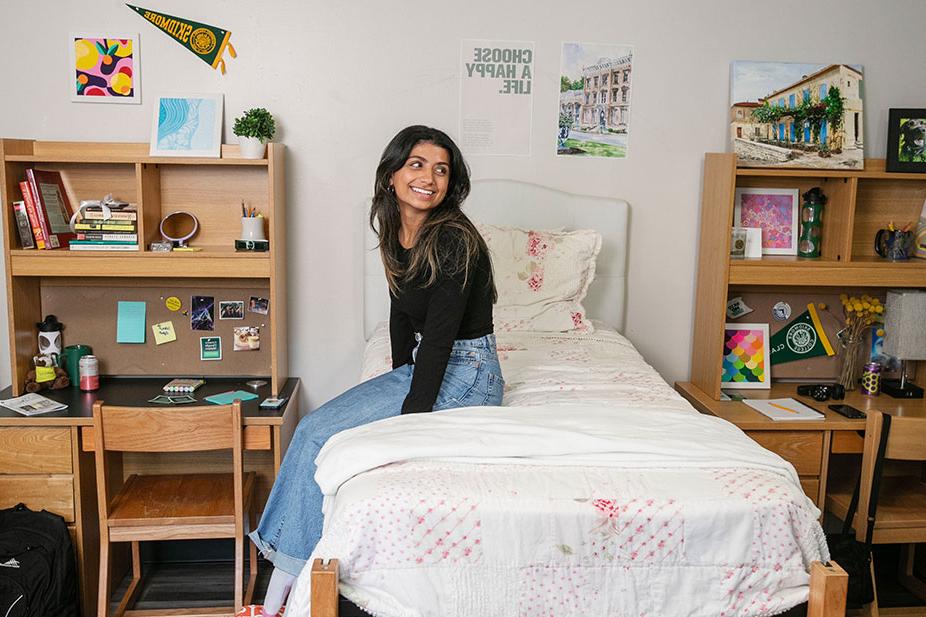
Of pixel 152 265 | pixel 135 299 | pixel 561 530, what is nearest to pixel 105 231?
pixel 152 265

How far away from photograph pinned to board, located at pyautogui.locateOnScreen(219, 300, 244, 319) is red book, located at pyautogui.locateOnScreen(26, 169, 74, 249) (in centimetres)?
57

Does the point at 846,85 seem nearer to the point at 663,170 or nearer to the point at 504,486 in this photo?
the point at 663,170

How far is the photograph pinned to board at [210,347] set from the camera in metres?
3.18

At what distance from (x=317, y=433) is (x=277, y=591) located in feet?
1.32

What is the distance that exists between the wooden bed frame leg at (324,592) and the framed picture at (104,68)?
2.16 meters

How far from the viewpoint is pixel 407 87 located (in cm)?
316

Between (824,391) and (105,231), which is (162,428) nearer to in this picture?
(105,231)

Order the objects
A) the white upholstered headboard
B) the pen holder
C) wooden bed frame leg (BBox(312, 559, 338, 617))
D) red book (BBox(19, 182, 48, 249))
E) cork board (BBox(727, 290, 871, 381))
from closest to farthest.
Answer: wooden bed frame leg (BBox(312, 559, 338, 617)), red book (BBox(19, 182, 48, 249)), the pen holder, the white upholstered headboard, cork board (BBox(727, 290, 871, 381))

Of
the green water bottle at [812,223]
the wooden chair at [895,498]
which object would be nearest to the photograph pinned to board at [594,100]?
the green water bottle at [812,223]

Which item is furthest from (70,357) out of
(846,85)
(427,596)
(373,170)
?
(846,85)

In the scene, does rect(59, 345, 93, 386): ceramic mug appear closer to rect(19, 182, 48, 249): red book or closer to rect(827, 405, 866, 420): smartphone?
rect(19, 182, 48, 249): red book

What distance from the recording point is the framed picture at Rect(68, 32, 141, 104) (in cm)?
302

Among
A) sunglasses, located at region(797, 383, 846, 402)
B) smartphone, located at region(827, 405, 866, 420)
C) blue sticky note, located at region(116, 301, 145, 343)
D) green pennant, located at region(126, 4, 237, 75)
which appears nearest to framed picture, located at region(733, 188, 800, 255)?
sunglasses, located at region(797, 383, 846, 402)

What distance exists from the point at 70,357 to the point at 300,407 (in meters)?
0.85
